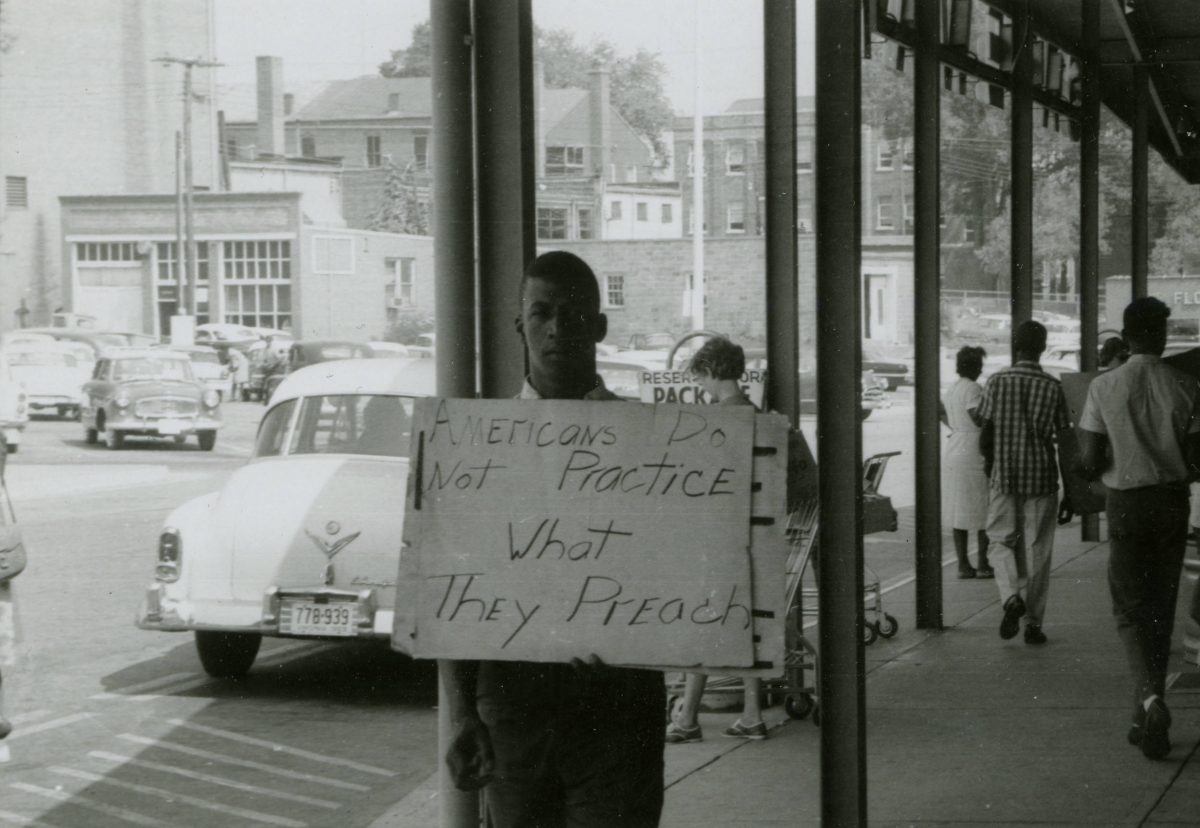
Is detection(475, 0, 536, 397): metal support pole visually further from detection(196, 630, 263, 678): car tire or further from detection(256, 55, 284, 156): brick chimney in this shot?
detection(256, 55, 284, 156): brick chimney

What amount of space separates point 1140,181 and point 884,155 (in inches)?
900

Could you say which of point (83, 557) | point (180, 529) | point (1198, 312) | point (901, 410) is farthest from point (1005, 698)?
point (901, 410)

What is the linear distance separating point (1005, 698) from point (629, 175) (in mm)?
14914

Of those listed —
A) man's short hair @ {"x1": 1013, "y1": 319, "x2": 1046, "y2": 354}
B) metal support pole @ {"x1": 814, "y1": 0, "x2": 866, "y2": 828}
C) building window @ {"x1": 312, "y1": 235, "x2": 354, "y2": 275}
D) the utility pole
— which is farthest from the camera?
building window @ {"x1": 312, "y1": 235, "x2": 354, "y2": 275}

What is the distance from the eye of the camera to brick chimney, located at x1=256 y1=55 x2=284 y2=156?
13.6 meters

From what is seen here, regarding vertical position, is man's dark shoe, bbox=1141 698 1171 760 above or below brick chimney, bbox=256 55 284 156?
below

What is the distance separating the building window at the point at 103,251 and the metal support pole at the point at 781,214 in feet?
41.1

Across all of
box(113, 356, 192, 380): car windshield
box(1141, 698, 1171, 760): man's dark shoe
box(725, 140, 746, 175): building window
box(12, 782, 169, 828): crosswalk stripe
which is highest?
box(725, 140, 746, 175): building window

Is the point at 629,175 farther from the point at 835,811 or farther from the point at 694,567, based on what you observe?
the point at 694,567

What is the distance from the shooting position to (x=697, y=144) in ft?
74.8

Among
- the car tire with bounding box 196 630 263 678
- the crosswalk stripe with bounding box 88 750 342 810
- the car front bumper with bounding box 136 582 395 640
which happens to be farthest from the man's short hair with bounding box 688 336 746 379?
the car tire with bounding box 196 630 263 678

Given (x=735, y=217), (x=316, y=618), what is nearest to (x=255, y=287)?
(x=735, y=217)

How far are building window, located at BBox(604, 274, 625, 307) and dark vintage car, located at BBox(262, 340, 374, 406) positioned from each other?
14.4 feet

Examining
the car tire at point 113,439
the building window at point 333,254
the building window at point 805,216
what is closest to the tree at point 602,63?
the building window at point 805,216
